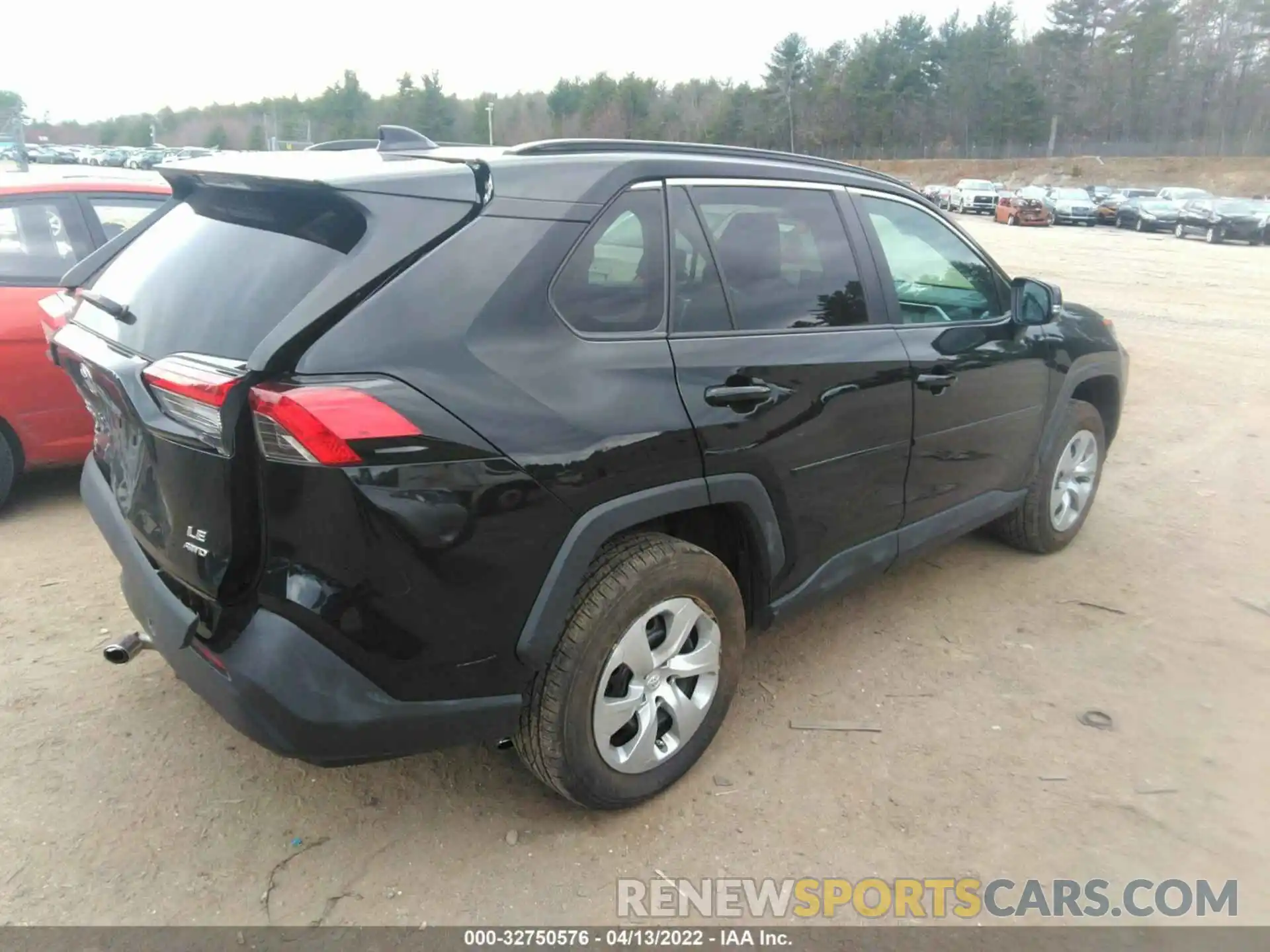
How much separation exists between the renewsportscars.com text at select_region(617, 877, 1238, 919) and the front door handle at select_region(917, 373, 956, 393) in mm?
1733

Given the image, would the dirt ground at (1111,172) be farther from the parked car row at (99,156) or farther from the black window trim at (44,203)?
the black window trim at (44,203)

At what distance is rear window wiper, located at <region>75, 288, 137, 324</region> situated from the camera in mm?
2613

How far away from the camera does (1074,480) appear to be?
480 cm

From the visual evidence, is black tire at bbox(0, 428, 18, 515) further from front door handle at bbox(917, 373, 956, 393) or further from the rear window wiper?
front door handle at bbox(917, 373, 956, 393)

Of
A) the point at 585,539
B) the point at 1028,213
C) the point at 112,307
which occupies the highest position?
the point at 112,307

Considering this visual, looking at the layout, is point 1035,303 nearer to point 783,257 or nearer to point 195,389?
point 783,257

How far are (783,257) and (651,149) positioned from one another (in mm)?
572

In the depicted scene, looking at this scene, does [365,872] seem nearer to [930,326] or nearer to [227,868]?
[227,868]

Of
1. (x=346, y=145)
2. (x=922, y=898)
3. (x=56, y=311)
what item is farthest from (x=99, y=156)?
(x=922, y=898)

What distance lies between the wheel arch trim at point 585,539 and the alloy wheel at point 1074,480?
2614 millimetres

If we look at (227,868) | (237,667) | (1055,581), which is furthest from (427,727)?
(1055,581)

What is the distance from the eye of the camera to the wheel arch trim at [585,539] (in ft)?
7.88

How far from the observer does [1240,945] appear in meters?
2.43

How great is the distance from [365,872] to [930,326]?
2.75m
